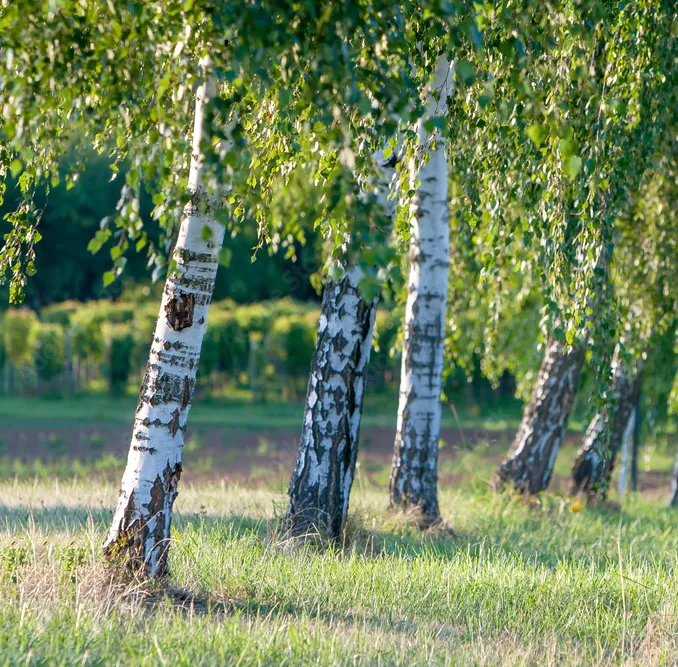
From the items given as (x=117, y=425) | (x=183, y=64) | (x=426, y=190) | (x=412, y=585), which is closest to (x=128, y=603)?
(x=412, y=585)

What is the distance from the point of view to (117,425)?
17.3m

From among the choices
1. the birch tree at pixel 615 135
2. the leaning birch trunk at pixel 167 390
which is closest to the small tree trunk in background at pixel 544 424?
the birch tree at pixel 615 135

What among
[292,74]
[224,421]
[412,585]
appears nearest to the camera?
[292,74]

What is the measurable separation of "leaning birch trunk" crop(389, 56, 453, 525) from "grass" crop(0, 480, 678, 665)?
786 mm

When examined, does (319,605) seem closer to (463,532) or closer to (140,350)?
(463,532)

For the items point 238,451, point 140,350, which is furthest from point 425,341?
point 140,350

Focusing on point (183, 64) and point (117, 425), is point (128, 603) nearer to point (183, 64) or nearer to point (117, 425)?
point (183, 64)

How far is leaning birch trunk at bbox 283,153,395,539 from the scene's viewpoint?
Result: 5086mm

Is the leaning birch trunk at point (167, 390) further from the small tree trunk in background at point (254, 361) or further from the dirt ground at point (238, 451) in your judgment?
the small tree trunk in background at point (254, 361)

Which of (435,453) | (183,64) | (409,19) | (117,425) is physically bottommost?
(117,425)

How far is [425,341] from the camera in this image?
6215mm

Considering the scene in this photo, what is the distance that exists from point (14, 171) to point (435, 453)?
435 cm

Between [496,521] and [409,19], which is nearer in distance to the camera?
[409,19]

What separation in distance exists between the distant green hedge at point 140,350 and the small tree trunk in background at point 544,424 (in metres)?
13.2
